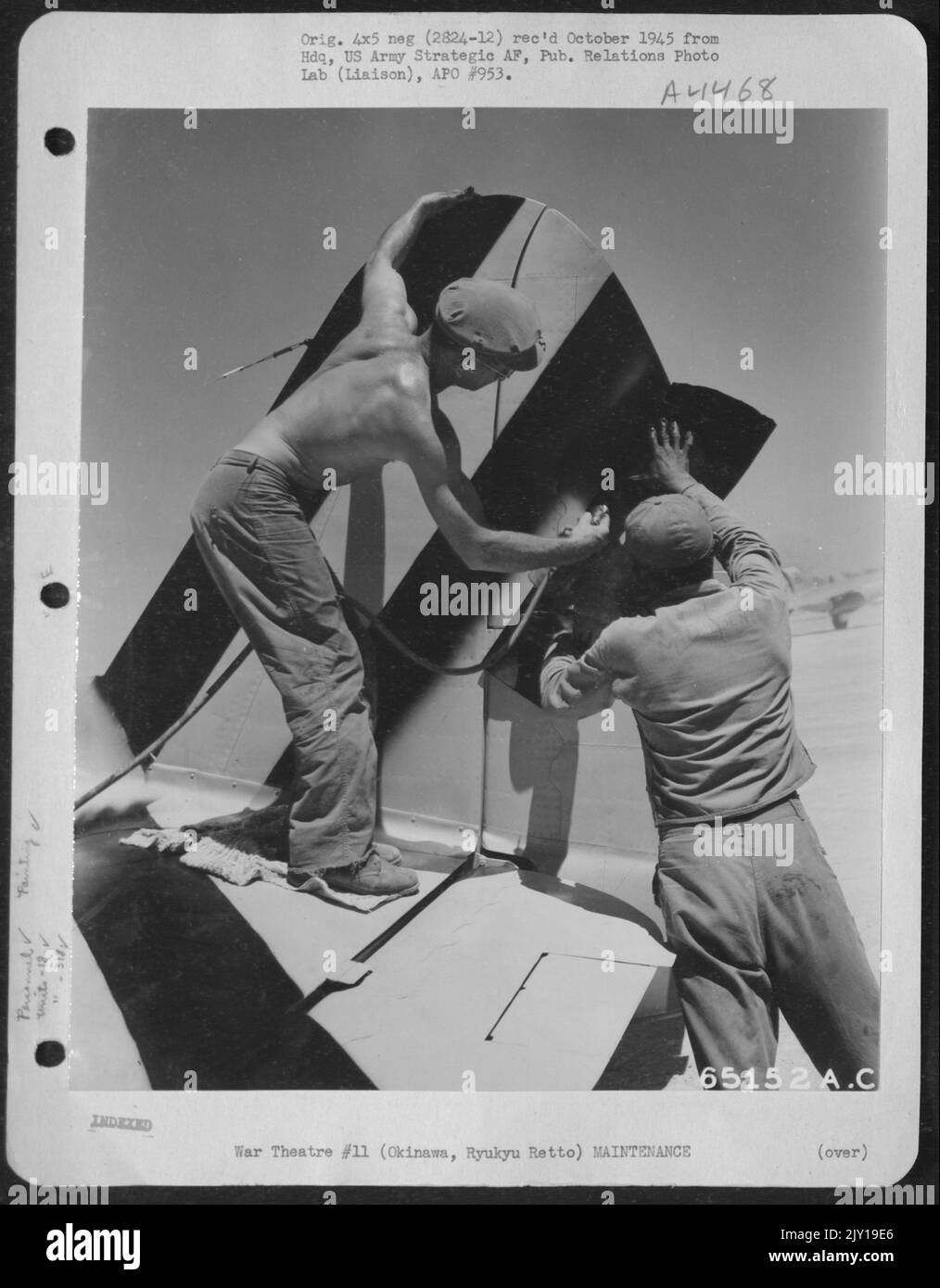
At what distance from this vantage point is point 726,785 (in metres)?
2.19

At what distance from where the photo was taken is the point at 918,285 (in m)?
2.26

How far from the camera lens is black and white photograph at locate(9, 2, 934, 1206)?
2201 mm

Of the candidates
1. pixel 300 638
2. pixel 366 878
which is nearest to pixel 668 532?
pixel 300 638

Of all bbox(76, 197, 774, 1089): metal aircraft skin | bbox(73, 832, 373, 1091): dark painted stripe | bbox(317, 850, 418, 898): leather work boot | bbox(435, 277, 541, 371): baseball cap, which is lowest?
bbox(73, 832, 373, 1091): dark painted stripe

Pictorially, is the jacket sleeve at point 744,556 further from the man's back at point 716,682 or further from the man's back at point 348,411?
the man's back at point 348,411

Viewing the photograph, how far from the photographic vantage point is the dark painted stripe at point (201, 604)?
7.33ft

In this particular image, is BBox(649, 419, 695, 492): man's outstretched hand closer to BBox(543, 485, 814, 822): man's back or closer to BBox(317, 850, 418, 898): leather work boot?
BBox(543, 485, 814, 822): man's back

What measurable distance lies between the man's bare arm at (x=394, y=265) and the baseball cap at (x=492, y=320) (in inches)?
3.2

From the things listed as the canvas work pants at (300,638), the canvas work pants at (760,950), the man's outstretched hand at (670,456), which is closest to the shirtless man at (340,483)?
the canvas work pants at (300,638)

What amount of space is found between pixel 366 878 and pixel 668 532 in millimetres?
932

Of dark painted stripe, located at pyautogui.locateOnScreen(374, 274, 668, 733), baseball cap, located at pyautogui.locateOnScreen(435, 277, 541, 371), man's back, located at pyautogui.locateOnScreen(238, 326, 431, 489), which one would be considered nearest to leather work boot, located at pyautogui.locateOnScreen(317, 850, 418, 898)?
dark painted stripe, located at pyautogui.locateOnScreen(374, 274, 668, 733)

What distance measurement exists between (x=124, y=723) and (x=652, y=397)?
1.28 meters

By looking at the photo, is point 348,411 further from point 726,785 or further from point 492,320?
point 726,785

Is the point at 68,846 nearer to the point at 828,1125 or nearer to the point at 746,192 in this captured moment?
the point at 828,1125
